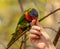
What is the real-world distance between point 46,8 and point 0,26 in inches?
79.6

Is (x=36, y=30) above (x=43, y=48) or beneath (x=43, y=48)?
above

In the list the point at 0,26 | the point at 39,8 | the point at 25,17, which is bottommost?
the point at 0,26

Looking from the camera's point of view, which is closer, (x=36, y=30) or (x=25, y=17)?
(x=36, y=30)

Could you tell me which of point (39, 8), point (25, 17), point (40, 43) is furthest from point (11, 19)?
point (40, 43)

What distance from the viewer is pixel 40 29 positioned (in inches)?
43.6

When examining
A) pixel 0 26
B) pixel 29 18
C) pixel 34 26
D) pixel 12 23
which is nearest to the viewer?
pixel 34 26

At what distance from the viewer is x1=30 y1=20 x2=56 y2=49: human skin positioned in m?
1.09

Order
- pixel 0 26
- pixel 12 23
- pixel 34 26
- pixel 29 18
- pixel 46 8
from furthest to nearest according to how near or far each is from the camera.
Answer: pixel 0 26 < pixel 12 23 < pixel 46 8 < pixel 29 18 < pixel 34 26

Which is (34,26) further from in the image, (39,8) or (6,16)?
(6,16)

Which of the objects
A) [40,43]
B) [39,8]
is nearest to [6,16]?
[39,8]

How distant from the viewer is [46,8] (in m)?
1.86

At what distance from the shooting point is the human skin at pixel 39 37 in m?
1.09

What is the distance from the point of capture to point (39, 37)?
1.15 metres

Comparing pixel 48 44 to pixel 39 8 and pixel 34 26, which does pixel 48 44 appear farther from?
pixel 39 8
